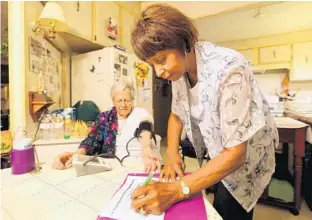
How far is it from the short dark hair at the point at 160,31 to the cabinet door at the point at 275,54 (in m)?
3.44

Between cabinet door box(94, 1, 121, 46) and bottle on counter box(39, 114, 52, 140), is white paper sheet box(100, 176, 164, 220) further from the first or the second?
cabinet door box(94, 1, 121, 46)

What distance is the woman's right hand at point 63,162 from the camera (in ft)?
2.79

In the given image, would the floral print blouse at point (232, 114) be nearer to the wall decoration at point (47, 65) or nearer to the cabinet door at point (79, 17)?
the wall decoration at point (47, 65)

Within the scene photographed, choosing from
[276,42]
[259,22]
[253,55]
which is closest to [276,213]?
[259,22]

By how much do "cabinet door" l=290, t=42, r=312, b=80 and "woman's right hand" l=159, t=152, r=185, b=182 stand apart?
349cm

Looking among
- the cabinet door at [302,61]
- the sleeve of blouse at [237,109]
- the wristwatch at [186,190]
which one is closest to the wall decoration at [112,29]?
the sleeve of blouse at [237,109]

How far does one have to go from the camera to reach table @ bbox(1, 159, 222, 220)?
52cm

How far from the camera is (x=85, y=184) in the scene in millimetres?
694

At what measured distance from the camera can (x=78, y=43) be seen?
7.04 ft

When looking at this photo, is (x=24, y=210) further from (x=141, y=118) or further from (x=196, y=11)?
(x=196, y=11)

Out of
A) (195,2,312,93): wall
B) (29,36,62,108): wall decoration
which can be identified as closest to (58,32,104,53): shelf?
(29,36,62,108): wall decoration

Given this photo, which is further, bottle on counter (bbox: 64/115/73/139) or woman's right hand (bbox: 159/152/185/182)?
bottle on counter (bbox: 64/115/73/139)

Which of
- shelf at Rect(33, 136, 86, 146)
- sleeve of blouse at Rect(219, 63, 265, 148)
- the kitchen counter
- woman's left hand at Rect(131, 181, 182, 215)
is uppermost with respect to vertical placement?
sleeve of blouse at Rect(219, 63, 265, 148)

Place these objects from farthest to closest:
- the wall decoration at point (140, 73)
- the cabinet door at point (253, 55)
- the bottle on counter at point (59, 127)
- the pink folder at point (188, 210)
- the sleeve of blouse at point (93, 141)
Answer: the cabinet door at point (253, 55) → the wall decoration at point (140, 73) → the bottle on counter at point (59, 127) → the sleeve of blouse at point (93, 141) → the pink folder at point (188, 210)
